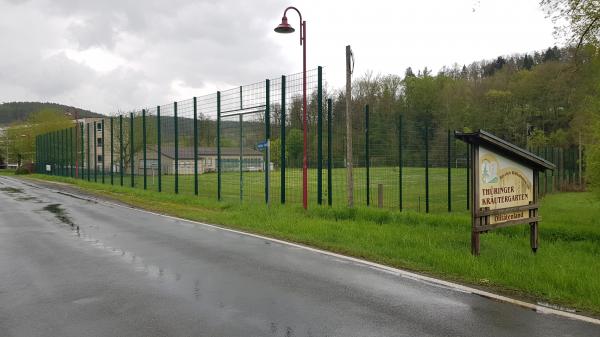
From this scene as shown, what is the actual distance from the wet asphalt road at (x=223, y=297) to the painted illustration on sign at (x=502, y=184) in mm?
2210

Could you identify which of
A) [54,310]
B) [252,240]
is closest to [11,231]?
[252,240]

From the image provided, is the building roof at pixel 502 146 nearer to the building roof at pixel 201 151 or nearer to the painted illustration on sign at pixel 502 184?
the painted illustration on sign at pixel 502 184

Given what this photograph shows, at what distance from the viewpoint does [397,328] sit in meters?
4.93

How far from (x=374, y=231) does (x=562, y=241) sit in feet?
12.4

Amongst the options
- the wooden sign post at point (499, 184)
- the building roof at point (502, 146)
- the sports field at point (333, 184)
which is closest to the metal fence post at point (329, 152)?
the sports field at point (333, 184)

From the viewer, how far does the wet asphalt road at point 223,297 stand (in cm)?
493

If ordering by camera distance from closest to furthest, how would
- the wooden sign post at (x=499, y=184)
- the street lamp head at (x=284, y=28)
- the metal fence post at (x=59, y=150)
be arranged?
the wooden sign post at (x=499, y=184) → the street lamp head at (x=284, y=28) → the metal fence post at (x=59, y=150)

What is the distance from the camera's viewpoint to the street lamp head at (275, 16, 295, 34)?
44.5 ft

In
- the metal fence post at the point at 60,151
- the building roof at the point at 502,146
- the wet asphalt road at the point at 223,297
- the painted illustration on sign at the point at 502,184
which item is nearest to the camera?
the wet asphalt road at the point at 223,297

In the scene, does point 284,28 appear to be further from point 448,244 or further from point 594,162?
point 594,162

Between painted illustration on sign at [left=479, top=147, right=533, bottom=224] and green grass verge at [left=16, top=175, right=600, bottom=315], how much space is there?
0.77m

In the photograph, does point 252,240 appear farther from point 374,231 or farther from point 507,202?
point 507,202

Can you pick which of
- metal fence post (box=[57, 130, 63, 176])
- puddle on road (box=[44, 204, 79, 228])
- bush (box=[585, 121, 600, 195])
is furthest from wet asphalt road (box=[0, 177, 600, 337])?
metal fence post (box=[57, 130, 63, 176])

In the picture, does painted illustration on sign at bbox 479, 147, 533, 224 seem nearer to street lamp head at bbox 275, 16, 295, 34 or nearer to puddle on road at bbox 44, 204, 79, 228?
street lamp head at bbox 275, 16, 295, 34
